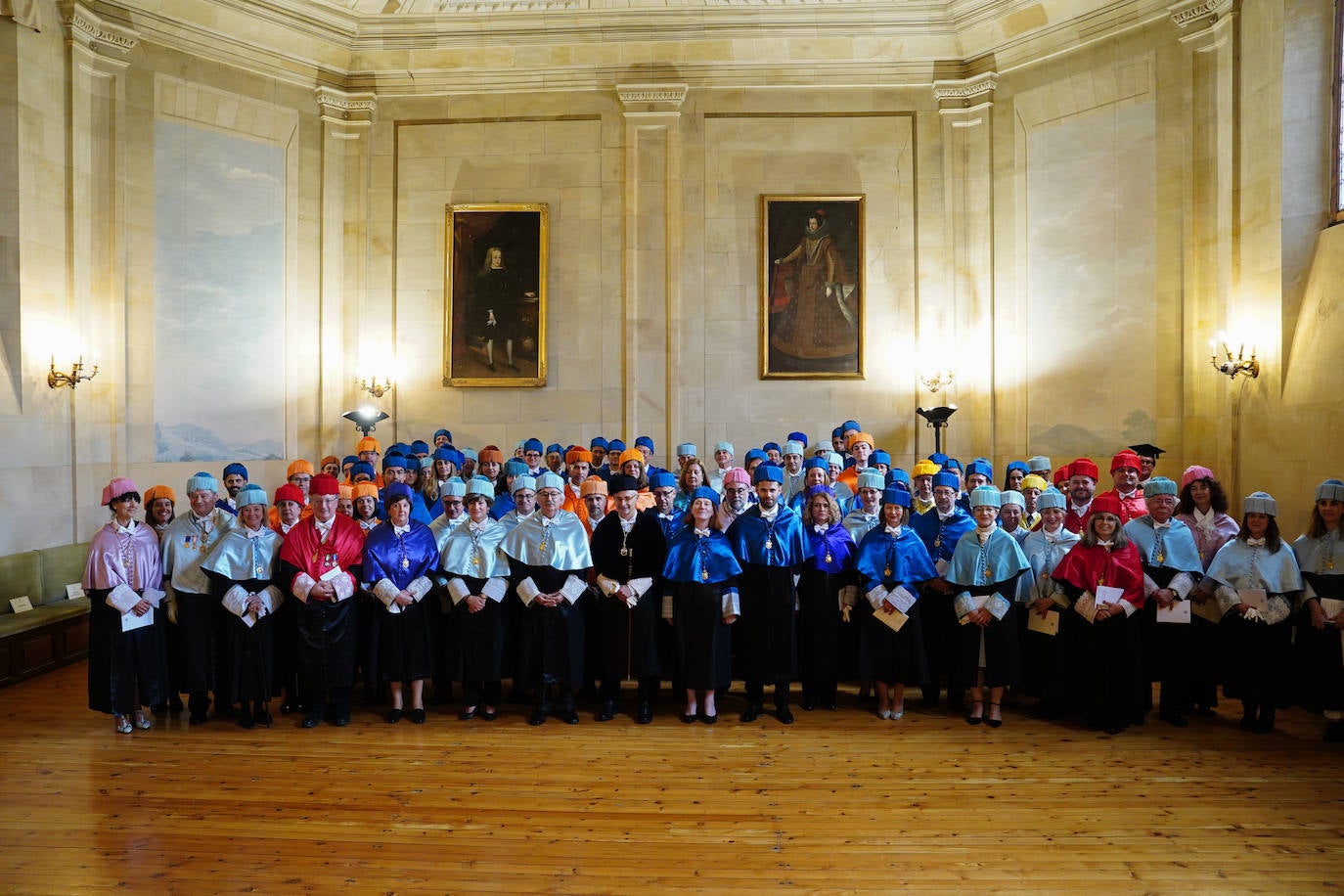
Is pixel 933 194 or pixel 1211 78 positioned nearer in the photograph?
pixel 1211 78

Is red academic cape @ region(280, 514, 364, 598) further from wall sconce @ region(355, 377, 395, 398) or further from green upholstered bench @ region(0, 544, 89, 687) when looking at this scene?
wall sconce @ region(355, 377, 395, 398)

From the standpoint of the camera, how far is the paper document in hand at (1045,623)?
7.12 m

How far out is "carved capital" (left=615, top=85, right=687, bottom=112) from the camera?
1373cm

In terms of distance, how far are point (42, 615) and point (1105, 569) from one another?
1004 cm

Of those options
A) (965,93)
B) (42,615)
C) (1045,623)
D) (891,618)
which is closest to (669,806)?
(891,618)

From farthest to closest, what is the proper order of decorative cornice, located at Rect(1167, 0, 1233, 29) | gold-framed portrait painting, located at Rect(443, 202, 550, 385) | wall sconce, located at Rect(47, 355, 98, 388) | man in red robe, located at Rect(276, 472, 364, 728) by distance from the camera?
gold-framed portrait painting, located at Rect(443, 202, 550, 385) → decorative cornice, located at Rect(1167, 0, 1233, 29) → wall sconce, located at Rect(47, 355, 98, 388) → man in red robe, located at Rect(276, 472, 364, 728)

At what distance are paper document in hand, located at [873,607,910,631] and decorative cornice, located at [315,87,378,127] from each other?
11471 mm

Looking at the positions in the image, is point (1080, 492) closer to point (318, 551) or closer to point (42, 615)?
point (318, 551)

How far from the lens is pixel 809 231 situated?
1383 centimetres

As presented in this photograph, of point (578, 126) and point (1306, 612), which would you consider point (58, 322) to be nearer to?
point (578, 126)

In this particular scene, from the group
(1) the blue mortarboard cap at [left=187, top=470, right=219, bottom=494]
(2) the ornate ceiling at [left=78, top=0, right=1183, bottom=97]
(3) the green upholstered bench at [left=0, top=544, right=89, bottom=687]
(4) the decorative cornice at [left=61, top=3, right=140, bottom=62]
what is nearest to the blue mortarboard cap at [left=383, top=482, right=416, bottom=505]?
(1) the blue mortarboard cap at [left=187, top=470, right=219, bottom=494]

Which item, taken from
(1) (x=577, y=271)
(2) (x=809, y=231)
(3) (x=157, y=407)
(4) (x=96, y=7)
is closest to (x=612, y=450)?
(1) (x=577, y=271)

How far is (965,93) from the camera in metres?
13.6

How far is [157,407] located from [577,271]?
6.25 m
